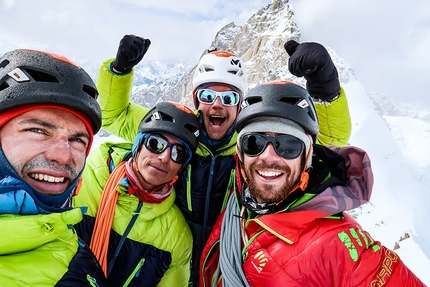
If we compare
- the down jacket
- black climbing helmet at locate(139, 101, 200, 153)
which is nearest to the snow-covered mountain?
the down jacket

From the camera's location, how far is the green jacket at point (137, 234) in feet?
11.5

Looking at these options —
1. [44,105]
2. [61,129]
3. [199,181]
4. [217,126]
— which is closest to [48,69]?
[44,105]

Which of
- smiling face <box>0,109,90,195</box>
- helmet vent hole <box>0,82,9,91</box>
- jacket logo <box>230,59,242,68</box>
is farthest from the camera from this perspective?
jacket logo <box>230,59,242,68</box>

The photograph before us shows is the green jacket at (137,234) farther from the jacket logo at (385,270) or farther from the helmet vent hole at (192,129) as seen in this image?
the jacket logo at (385,270)

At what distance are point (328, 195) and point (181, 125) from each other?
7.26ft

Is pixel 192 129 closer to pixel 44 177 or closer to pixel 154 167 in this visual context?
pixel 154 167

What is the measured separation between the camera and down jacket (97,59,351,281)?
162 inches

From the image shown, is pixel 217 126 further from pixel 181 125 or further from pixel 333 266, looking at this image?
pixel 333 266

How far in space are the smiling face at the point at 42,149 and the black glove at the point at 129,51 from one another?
2206 mm

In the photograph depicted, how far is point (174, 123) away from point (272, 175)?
1.63 meters

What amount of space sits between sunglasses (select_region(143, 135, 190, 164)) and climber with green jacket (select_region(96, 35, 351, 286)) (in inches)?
9.5

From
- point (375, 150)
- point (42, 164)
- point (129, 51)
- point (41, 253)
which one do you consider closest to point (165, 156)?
point (129, 51)

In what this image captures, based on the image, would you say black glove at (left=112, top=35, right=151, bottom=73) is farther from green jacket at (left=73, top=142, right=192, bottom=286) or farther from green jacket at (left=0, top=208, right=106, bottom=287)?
green jacket at (left=0, top=208, right=106, bottom=287)

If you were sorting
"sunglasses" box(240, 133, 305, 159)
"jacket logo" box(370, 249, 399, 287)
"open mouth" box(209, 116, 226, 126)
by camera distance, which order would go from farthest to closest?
"open mouth" box(209, 116, 226, 126) < "sunglasses" box(240, 133, 305, 159) < "jacket logo" box(370, 249, 399, 287)
